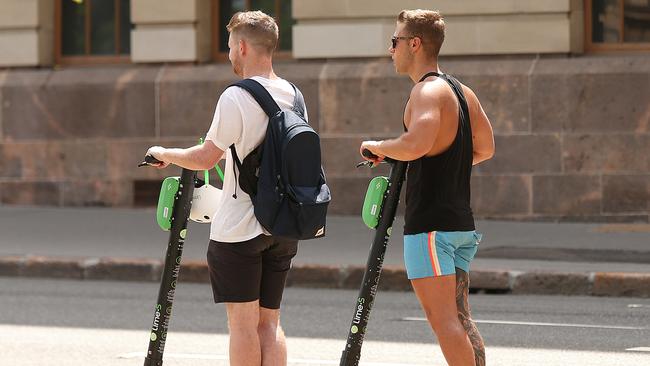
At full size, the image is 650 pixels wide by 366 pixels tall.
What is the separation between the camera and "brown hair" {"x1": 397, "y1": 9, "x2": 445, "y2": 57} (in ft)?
19.2

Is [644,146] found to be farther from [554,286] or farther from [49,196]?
[49,196]

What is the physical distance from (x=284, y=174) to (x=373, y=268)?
1.89ft

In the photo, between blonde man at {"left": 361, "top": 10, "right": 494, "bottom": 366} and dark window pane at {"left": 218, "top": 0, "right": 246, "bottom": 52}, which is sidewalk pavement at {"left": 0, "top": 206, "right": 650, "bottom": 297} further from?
blonde man at {"left": 361, "top": 10, "right": 494, "bottom": 366}

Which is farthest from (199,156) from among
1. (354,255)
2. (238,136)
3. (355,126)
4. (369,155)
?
(355,126)

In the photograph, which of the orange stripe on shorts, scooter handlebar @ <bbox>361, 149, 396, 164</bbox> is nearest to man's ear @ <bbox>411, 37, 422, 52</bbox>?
scooter handlebar @ <bbox>361, 149, 396, 164</bbox>

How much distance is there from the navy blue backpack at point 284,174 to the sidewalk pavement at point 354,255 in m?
6.66

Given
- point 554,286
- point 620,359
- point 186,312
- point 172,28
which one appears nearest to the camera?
point 620,359

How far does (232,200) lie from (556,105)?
11101mm

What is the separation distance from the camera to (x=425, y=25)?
5840mm

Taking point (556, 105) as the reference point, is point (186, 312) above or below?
below

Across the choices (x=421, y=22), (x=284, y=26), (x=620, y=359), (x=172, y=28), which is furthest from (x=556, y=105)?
(x=421, y=22)

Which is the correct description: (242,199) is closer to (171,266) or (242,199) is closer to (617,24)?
(171,266)

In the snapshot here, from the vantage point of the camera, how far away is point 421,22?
5.84m

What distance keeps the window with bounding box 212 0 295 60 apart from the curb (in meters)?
5.29
